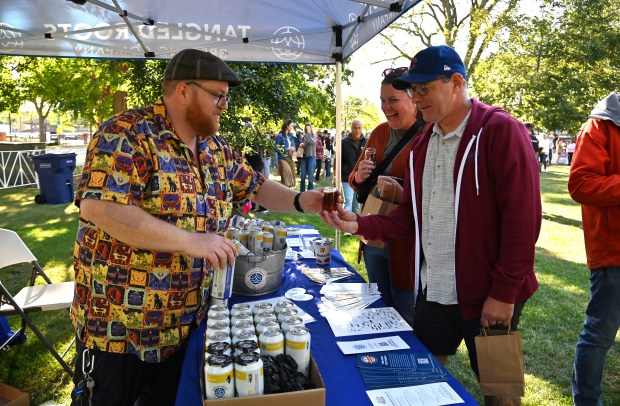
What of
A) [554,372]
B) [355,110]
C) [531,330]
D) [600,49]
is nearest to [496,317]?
[554,372]

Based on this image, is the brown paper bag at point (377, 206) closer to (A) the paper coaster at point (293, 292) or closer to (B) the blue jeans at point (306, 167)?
(A) the paper coaster at point (293, 292)

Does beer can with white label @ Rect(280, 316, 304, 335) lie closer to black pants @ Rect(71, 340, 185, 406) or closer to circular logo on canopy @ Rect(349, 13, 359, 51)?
black pants @ Rect(71, 340, 185, 406)

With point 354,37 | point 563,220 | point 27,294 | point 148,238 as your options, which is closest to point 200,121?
point 148,238

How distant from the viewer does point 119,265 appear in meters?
1.74

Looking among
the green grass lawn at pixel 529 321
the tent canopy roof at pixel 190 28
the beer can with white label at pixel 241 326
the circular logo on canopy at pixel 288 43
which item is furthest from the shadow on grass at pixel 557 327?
the circular logo on canopy at pixel 288 43

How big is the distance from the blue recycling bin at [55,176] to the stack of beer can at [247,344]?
33.7 feet

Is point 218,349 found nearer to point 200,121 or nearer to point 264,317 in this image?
point 264,317

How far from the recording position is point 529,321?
4.55m

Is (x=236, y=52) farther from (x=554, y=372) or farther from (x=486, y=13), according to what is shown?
(x=486, y=13)

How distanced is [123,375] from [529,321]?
13.8 ft

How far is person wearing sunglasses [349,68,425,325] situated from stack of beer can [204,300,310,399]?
3.89 feet

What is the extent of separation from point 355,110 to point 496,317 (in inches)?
1840

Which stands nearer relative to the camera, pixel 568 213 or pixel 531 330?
pixel 531 330

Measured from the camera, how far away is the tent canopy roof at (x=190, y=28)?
147 inches
